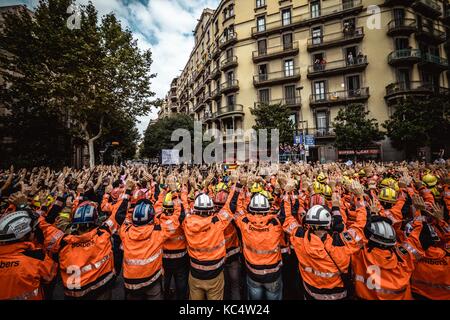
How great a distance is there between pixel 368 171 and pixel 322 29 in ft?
81.3

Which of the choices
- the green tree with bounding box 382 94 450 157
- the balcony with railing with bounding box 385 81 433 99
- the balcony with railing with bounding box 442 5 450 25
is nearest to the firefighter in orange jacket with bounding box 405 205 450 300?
the green tree with bounding box 382 94 450 157

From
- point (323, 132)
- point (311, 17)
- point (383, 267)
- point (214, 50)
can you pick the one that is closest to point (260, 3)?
point (311, 17)

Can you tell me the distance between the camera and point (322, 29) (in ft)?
80.9

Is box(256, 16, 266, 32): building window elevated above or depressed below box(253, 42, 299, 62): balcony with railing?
above

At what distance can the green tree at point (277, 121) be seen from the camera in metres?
19.4

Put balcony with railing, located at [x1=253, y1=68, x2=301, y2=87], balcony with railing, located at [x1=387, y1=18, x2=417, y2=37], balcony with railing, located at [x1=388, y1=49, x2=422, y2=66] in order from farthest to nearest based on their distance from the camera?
1. balcony with railing, located at [x1=253, y1=68, x2=301, y2=87]
2. balcony with railing, located at [x1=387, y1=18, x2=417, y2=37]
3. balcony with railing, located at [x1=388, y1=49, x2=422, y2=66]

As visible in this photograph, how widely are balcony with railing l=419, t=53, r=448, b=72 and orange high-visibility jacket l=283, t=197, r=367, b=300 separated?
29332 mm

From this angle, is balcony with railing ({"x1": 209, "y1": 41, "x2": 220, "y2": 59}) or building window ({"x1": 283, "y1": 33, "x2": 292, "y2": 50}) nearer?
building window ({"x1": 283, "y1": 33, "x2": 292, "y2": 50})

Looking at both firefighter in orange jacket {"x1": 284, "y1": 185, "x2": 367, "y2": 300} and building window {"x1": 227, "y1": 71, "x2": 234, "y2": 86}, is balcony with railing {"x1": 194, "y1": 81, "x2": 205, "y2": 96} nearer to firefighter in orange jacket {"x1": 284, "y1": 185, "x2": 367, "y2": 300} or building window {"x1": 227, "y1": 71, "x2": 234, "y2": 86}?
building window {"x1": 227, "y1": 71, "x2": 234, "y2": 86}

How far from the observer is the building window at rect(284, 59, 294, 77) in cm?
2602

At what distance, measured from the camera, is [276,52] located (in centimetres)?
2627

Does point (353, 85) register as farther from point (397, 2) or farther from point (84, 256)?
point (84, 256)

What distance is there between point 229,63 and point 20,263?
96.8ft

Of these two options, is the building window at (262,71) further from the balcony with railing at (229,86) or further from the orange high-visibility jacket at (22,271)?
the orange high-visibility jacket at (22,271)
